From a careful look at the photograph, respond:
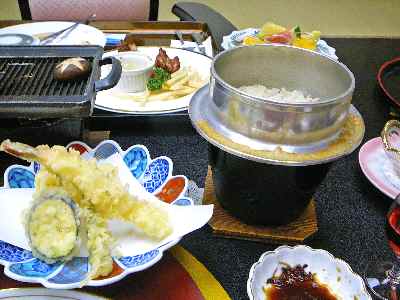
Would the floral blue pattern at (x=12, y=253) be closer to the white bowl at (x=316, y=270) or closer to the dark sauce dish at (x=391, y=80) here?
the white bowl at (x=316, y=270)

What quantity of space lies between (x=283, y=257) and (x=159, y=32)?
4.15 ft

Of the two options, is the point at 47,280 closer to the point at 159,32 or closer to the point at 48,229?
the point at 48,229

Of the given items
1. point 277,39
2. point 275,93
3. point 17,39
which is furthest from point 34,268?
point 277,39

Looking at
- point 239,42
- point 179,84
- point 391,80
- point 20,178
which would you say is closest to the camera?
point 20,178

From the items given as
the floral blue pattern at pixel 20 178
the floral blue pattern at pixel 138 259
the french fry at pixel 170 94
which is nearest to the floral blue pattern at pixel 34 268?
the floral blue pattern at pixel 138 259

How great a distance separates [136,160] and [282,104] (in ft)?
1.36

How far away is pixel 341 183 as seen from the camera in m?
1.13

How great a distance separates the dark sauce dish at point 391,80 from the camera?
147 cm

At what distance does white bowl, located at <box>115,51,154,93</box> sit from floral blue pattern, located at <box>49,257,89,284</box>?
78 cm

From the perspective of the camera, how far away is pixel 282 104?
772 mm

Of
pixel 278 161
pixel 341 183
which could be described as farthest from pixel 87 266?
pixel 341 183

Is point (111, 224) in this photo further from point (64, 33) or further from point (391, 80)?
point (391, 80)

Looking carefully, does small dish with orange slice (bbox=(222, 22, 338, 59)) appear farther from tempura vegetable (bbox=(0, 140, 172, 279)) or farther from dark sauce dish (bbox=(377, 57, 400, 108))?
tempura vegetable (bbox=(0, 140, 172, 279))

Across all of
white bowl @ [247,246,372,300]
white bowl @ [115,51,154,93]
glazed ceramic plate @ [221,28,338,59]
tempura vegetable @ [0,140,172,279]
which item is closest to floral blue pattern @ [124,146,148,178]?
tempura vegetable @ [0,140,172,279]
